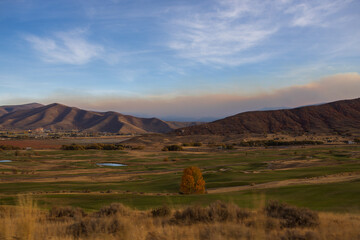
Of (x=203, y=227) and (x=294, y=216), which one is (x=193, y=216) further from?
(x=294, y=216)

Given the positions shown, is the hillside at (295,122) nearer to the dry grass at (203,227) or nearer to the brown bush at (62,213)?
the brown bush at (62,213)

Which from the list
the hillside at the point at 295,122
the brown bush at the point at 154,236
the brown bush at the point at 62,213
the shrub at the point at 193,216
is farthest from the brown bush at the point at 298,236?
the hillside at the point at 295,122

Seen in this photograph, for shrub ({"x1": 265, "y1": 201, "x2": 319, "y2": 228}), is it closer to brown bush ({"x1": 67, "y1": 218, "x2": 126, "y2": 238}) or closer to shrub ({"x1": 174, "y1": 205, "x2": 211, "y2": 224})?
shrub ({"x1": 174, "y1": 205, "x2": 211, "y2": 224})

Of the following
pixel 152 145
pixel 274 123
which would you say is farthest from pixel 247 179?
pixel 274 123

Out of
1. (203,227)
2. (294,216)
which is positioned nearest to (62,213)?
(203,227)

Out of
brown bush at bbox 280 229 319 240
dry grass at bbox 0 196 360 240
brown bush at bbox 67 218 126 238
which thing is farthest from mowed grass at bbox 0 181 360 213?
brown bush at bbox 280 229 319 240
